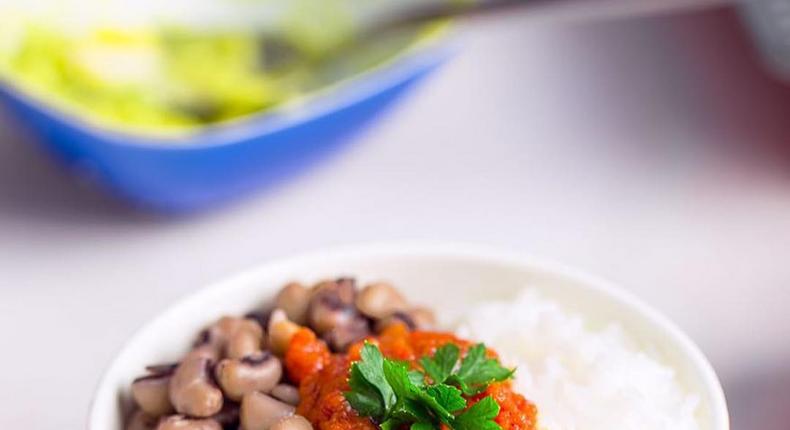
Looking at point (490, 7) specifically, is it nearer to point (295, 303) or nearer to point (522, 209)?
point (522, 209)

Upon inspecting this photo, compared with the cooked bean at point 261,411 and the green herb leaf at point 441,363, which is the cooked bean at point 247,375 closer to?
the cooked bean at point 261,411

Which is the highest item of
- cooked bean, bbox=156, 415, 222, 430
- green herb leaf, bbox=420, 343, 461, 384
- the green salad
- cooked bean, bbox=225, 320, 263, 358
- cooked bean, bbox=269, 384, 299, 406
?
the green salad

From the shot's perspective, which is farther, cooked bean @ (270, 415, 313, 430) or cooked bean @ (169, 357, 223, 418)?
cooked bean @ (169, 357, 223, 418)

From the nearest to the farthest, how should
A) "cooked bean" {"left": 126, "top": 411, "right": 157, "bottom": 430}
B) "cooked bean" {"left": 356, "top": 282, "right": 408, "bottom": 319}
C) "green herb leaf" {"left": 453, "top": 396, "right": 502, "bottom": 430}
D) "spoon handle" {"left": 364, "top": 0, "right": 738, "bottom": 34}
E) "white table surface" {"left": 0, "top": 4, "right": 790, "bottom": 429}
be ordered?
1. "green herb leaf" {"left": 453, "top": 396, "right": 502, "bottom": 430}
2. "cooked bean" {"left": 126, "top": 411, "right": 157, "bottom": 430}
3. "cooked bean" {"left": 356, "top": 282, "right": 408, "bottom": 319}
4. "white table surface" {"left": 0, "top": 4, "right": 790, "bottom": 429}
5. "spoon handle" {"left": 364, "top": 0, "right": 738, "bottom": 34}

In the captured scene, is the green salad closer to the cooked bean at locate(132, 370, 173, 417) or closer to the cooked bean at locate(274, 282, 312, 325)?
the cooked bean at locate(274, 282, 312, 325)

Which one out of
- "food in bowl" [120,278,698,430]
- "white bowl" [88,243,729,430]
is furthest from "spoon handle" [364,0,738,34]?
"food in bowl" [120,278,698,430]

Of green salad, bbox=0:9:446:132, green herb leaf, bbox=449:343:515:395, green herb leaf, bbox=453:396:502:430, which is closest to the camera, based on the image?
green herb leaf, bbox=453:396:502:430
